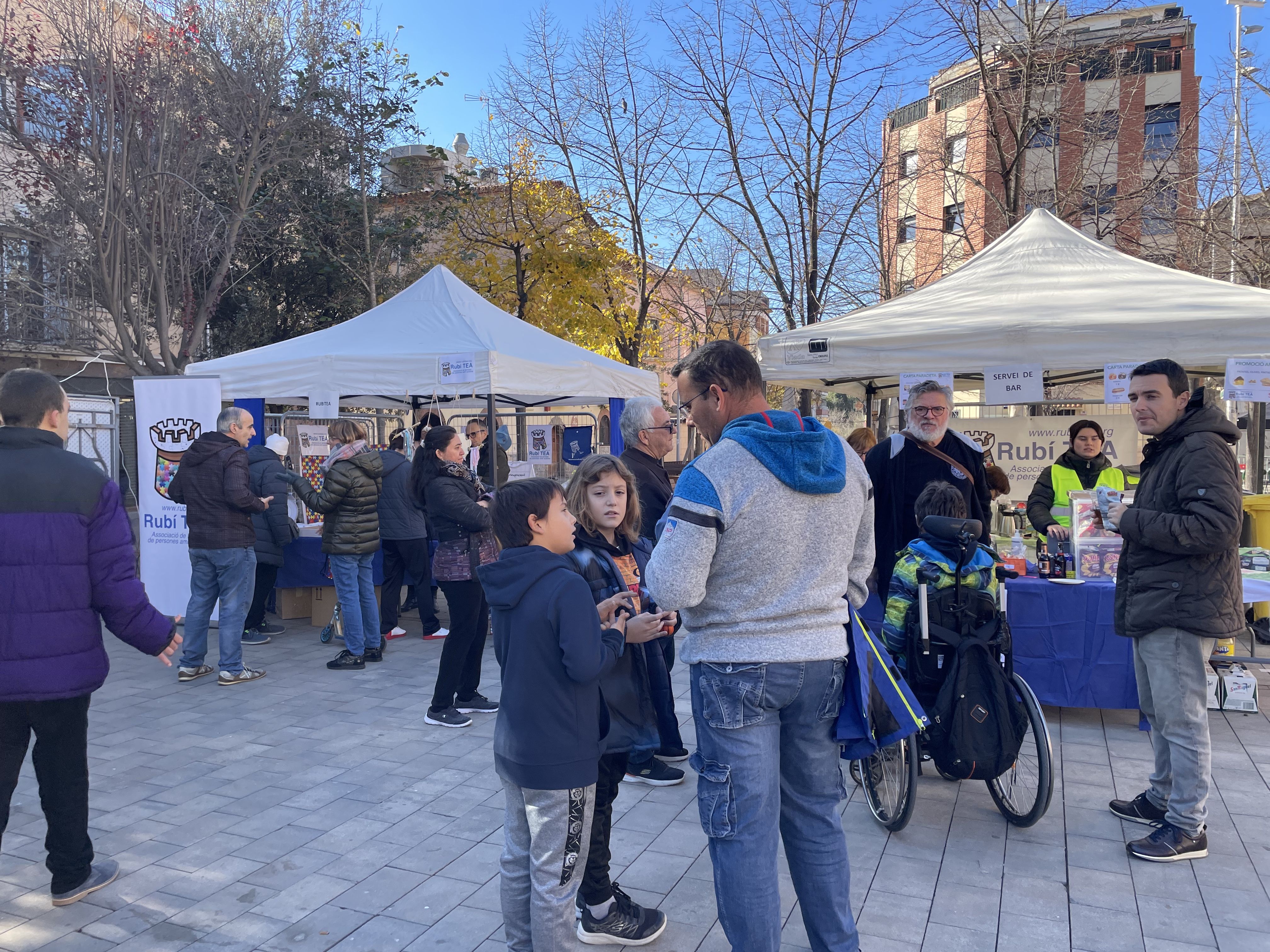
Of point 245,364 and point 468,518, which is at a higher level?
point 245,364

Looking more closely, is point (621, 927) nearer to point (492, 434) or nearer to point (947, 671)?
point (947, 671)

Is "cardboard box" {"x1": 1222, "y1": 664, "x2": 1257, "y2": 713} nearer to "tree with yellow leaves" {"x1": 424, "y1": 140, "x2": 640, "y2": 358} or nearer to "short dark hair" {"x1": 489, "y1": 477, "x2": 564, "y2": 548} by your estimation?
"short dark hair" {"x1": 489, "y1": 477, "x2": 564, "y2": 548}

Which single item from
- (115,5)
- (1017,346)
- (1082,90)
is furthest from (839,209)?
(115,5)

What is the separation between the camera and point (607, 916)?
286 centimetres

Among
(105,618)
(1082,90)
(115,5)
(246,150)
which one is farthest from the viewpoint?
(1082,90)

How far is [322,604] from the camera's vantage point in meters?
7.95

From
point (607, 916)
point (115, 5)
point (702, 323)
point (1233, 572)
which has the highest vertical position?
point (115, 5)

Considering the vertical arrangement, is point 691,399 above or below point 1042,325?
below

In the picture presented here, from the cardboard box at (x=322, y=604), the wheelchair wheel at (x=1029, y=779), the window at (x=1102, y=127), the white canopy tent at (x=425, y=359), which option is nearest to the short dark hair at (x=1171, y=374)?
the wheelchair wheel at (x=1029, y=779)

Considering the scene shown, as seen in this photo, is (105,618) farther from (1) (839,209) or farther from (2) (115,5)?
(1) (839,209)

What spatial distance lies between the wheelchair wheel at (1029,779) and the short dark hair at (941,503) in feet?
2.40

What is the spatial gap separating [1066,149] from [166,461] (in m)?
19.2

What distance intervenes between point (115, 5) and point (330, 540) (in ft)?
26.9

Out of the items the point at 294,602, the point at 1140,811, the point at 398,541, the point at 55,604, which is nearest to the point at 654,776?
the point at 1140,811
